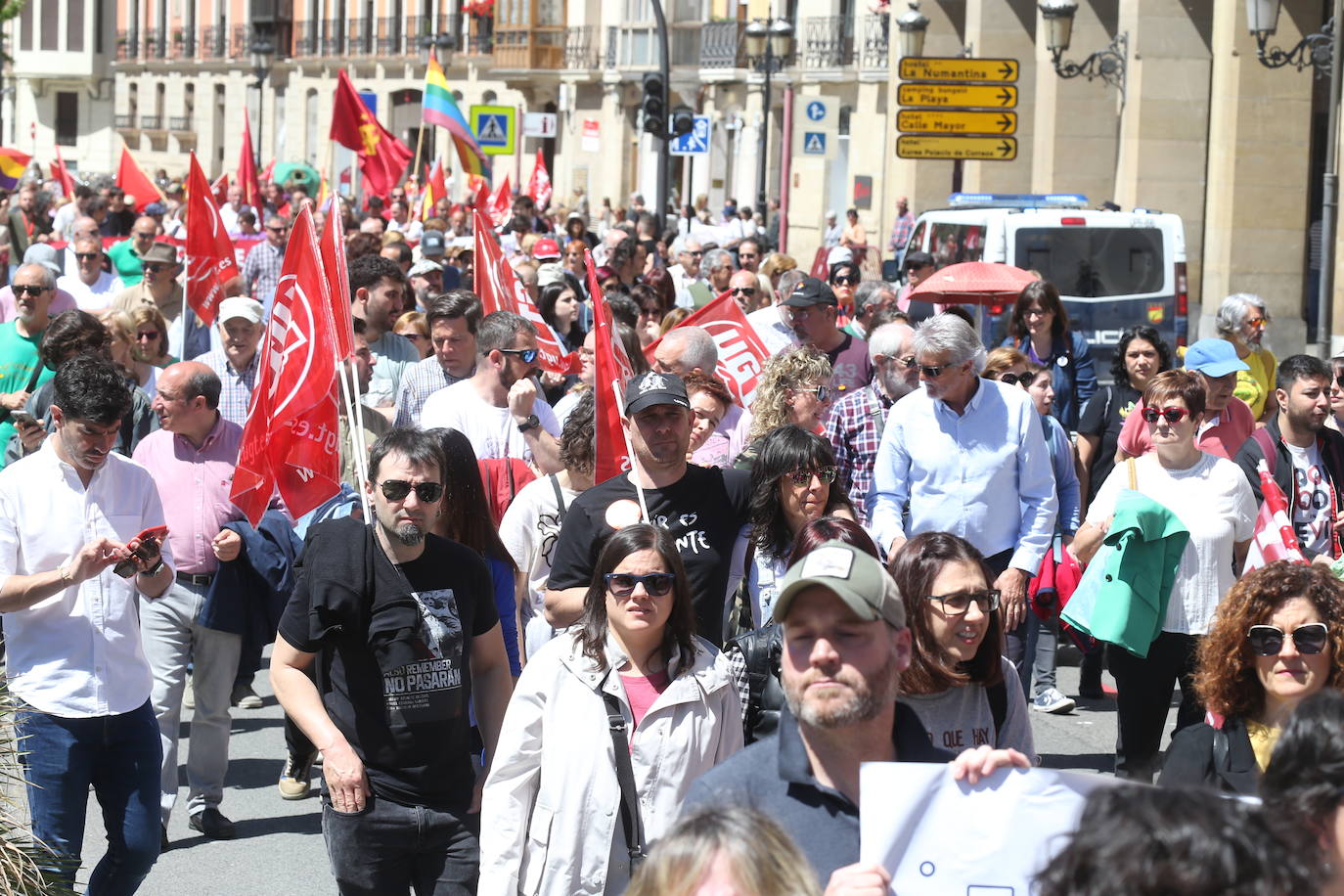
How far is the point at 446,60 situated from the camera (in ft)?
147

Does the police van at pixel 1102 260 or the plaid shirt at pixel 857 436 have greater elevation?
the police van at pixel 1102 260

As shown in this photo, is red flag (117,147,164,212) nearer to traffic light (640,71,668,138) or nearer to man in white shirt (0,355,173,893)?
traffic light (640,71,668,138)

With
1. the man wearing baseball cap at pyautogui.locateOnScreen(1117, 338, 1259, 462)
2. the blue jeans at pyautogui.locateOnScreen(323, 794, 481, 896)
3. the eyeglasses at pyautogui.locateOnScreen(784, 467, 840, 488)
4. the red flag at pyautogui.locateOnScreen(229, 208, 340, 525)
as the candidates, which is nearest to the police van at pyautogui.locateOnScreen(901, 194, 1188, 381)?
the man wearing baseball cap at pyautogui.locateOnScreen(1117, 338, 1259, 462)

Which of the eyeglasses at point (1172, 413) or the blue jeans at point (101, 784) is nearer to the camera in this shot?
the blue jeans at point (101, 784)

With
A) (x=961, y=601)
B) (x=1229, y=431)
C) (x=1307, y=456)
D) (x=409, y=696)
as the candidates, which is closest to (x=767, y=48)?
(x=1229, y=431)

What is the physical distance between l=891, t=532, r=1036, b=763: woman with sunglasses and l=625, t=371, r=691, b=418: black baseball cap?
1.58m

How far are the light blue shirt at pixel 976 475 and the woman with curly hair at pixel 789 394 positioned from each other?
0.74 metres

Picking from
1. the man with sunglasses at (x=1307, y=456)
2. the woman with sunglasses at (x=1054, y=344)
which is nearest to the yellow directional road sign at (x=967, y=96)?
the woman with sunglasses at (x=1054, y=344)

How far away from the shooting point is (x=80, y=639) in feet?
18.0

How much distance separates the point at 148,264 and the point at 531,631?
21.6 feet

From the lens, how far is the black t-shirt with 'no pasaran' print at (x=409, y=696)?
4688 millimetres

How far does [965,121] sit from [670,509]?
46.8 ft

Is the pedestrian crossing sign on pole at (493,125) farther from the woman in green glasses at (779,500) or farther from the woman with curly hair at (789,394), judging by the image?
the woman in green glasses at (779,500)

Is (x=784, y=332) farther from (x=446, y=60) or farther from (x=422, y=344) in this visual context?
(x=446, y=60)
